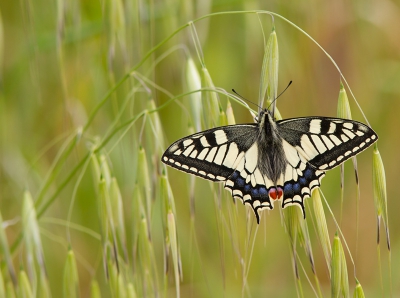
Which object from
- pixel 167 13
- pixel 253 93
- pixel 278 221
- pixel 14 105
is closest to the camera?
pixel 167 13

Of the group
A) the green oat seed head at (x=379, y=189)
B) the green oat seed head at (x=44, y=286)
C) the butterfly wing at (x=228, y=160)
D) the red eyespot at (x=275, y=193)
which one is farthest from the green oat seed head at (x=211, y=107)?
the green oat seed head at (x=44, y=286)

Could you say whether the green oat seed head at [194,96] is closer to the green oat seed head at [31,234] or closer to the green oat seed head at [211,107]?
the green oat seed head at [211,107]

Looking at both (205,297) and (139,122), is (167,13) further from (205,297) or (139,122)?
(205,297)

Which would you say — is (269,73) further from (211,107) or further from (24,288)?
(24,288)

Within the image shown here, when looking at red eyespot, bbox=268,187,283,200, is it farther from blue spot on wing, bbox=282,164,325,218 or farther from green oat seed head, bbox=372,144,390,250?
green oat seed head, bbox=372,144,390,250

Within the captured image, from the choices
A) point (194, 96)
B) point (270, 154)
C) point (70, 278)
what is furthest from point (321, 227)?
point (70, 278)

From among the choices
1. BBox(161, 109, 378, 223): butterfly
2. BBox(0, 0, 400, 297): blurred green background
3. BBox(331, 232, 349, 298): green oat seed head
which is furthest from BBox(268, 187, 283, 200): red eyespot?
BBox(0, 0, 400, 297): blurred green background

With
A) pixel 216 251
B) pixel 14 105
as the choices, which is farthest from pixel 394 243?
pixel 14 105
